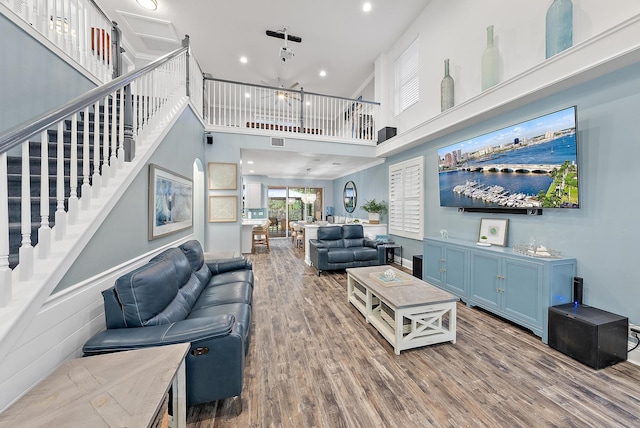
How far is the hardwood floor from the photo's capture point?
157 cm

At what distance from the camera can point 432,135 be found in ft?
14.0

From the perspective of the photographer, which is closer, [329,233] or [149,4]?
[149,4]

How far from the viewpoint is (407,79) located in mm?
5180

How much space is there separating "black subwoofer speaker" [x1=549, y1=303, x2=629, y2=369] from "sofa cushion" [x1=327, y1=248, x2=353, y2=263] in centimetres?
307

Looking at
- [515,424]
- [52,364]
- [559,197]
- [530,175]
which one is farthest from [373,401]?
[530,175]

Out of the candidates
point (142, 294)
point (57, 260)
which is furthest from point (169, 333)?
point (57, 260)

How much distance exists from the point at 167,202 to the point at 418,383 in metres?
3.19

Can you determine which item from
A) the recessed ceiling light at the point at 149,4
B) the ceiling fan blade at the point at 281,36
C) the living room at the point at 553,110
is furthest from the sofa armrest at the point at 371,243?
the recessed ceiling light at the point at 149,4

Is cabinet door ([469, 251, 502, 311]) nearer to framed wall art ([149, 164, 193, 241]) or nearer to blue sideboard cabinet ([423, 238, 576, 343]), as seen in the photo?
blue sideboard cabinet ([423, 238, 576, 343])

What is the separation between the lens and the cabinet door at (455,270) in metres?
3.34

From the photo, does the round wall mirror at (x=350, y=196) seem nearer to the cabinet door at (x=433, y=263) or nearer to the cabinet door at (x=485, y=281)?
the cabinet door at (x=433, y=263)

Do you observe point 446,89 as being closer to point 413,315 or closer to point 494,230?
point 494,230

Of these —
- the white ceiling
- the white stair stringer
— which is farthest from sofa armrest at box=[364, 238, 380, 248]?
the white stair stringer

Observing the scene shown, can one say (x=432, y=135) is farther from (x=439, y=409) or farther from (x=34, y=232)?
(x=34, y=232)
